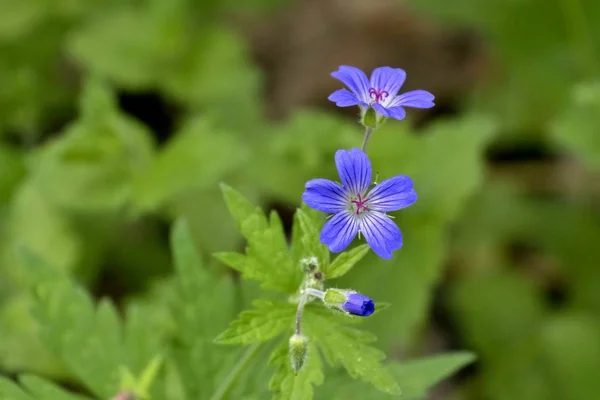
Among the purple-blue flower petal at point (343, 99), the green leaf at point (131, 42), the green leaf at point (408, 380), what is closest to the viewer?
the purple-blue flower petal at point (343, 99)

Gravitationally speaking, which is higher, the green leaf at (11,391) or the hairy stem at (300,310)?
the hairy stem at (300,310)

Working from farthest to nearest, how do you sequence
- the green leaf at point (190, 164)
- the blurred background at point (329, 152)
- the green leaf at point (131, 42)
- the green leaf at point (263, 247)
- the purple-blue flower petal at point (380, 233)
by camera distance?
the green leaf at point (131, 42), the blurred background at point (329, 152), the green leaf at point (190, 164), the green leaf at point (263, 247), the purple-blue flower petal at point (380, 233)

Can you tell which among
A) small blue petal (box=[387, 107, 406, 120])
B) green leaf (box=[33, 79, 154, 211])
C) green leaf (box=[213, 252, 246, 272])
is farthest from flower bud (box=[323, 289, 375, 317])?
green leaf (box=[33, 79, 154, 211])

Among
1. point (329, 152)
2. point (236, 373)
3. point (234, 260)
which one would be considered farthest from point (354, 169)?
point (329, 152)

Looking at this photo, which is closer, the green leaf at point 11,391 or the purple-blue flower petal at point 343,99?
the purple-blue flower petal at point 343,99

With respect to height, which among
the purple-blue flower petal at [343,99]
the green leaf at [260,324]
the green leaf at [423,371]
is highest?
the purple-blue flower petal at [343,99]

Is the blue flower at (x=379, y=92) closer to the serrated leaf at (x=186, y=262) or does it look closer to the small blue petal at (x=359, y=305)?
the small blue petal at (x=359, y=305)

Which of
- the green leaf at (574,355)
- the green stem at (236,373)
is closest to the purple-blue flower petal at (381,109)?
the green stem at (236,373)
